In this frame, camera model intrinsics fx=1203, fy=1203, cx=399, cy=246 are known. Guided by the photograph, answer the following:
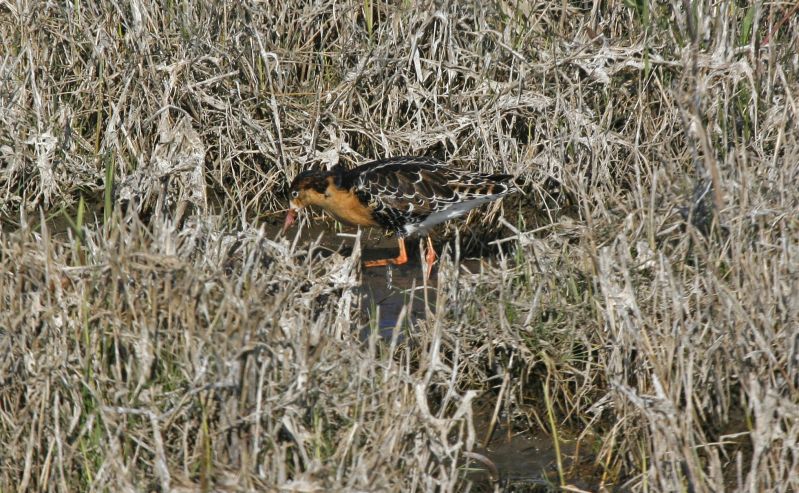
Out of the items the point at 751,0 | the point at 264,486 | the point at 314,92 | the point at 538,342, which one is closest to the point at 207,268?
the point at 264,486

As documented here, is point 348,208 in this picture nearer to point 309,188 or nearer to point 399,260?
point 309,188

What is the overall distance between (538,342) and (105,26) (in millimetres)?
3855

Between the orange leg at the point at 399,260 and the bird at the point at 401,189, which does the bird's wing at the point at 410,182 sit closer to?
the bird at the point at 401,189

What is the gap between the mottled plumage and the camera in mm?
7297

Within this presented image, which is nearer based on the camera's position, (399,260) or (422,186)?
(422,186)

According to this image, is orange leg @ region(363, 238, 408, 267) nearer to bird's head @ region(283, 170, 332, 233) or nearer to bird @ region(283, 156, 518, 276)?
bird @ region(283, 156, 518, 276)

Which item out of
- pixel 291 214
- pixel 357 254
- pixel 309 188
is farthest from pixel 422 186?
pixel 357 254

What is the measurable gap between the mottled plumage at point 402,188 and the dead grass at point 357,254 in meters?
0.33

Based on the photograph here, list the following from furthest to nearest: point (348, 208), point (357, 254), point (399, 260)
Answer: point (399, 260), point (348, 208), point (357, 254)

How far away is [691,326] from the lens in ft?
15.1

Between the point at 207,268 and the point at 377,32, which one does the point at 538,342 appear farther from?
the point at 377,32

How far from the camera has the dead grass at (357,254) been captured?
4.23 m

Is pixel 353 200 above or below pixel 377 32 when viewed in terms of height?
below

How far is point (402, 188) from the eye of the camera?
7363 mm
